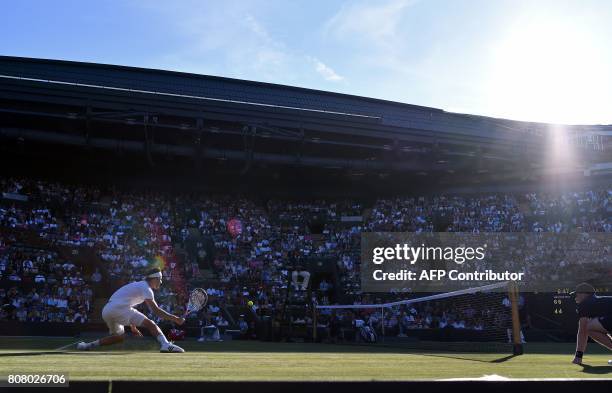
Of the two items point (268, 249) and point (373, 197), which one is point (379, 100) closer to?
point (373, 197)

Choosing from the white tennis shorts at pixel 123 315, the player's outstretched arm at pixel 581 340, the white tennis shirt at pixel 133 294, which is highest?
the white tennis shirt at pixel 133 294

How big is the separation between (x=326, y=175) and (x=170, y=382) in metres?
36.2

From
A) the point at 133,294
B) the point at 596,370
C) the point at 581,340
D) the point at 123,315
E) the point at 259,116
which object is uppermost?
the point at 259,116

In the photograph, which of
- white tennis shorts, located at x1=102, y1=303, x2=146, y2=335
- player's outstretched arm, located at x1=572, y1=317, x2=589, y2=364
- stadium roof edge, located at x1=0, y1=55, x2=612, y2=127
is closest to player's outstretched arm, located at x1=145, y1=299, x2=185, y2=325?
white tennis shorts, located at x1=102, y1=303, x2=146, y2=335

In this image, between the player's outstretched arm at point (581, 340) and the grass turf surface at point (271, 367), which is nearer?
the grass turf surface at point (271, 367)

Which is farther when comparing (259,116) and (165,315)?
(259,116)

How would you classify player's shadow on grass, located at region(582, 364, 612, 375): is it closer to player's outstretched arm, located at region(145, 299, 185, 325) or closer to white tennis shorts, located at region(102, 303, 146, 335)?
player's outstretched arm, located at region(145, 299, 185, 325)

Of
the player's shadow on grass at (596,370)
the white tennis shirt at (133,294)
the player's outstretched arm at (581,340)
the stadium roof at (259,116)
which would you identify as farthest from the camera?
the stadium roof at (259,116)

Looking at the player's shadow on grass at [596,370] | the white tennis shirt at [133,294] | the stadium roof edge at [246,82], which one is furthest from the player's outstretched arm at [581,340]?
the stadium roof edge at [246,82]

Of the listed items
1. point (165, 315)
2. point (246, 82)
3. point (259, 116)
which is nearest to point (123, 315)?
point (165, 315)

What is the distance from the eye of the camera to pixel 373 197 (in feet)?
136

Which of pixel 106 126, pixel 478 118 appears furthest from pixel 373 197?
pixel 106 126

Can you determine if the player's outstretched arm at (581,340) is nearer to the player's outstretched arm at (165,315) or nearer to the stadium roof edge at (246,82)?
the player's outstretched arm at (165,315)

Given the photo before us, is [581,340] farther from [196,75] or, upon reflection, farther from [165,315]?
[196,75]
